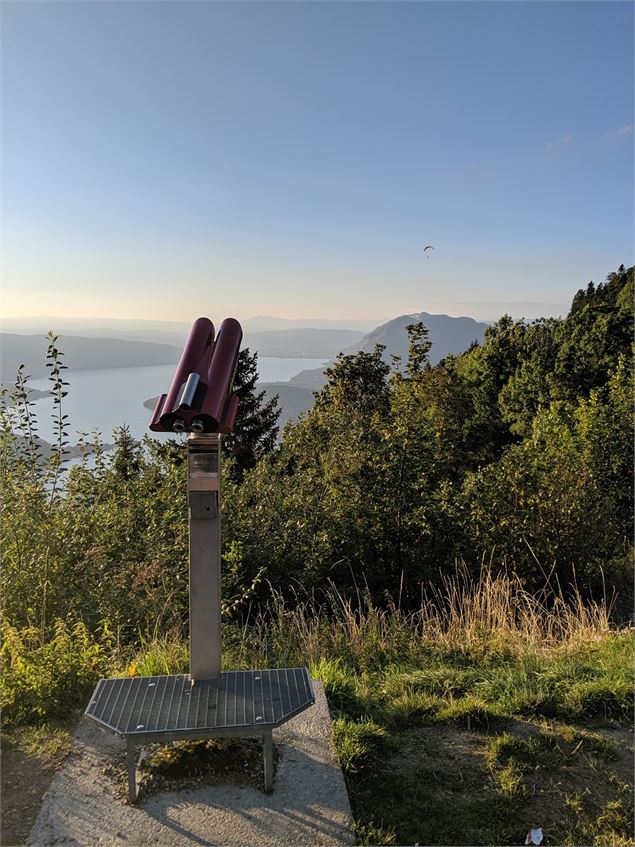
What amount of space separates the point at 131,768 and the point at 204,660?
0.57m

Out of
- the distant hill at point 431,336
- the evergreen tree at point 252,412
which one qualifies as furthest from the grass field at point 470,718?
the evergreen tree at point 252,412

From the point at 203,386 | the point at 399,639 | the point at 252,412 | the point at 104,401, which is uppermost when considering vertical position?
the point at 203,386

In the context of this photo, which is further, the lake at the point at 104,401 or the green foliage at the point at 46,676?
the lake at the point at 104,401

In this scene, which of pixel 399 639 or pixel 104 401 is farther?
pixel 104 401

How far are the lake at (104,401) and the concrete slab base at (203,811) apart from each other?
1746 millimetres

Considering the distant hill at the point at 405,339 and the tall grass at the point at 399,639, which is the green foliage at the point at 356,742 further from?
the distant hill at the point at 405,339

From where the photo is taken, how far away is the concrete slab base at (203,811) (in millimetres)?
2520

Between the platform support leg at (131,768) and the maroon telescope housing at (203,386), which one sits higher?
the maroon telescope housing at (203,386)

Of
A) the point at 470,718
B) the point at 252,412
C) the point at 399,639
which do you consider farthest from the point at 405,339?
the point at 470,718

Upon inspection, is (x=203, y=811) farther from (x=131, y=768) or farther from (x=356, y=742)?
(x=356, y=742)

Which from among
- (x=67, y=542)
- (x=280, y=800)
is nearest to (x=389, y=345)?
(x=67, y=542)

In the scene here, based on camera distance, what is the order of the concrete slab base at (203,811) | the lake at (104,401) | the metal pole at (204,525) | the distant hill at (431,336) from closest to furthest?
the concrete slab base at (203,811) → the metal pole at (204,525) → the lake at (104,401) → the distant hill at (431,336)

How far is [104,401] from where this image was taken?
672cm

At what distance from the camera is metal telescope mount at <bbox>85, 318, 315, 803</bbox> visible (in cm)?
269
